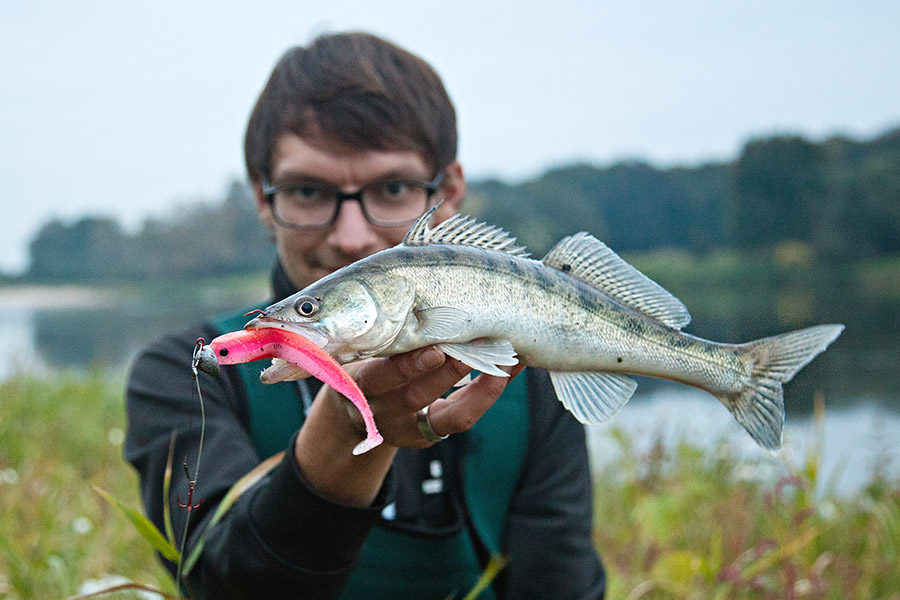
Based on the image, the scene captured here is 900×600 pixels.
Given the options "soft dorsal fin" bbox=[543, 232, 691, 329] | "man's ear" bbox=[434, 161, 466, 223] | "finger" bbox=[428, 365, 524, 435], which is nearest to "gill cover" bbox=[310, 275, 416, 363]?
"finger" bbox=[428, 365, 524, 435]

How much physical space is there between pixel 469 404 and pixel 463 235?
0.48 meters

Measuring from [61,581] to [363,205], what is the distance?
240 cm

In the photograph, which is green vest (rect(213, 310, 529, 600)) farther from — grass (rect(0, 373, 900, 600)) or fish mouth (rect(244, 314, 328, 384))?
fish mouth (rect(244, 314, 328, 384))

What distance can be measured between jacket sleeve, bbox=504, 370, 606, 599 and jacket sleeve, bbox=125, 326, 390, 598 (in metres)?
1.31

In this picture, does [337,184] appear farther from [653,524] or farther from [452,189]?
[653,524]

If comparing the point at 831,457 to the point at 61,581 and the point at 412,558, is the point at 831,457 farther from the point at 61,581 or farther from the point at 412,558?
the point at 61,581

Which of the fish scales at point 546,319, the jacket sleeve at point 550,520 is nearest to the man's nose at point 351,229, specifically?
the jacket sleeve at point 550,520

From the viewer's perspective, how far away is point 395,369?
1.90m

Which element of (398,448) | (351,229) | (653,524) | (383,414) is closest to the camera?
(383,414)

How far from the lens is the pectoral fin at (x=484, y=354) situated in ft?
5.98

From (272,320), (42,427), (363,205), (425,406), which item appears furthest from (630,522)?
(42,427)

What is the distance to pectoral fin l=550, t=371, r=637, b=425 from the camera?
2.03m

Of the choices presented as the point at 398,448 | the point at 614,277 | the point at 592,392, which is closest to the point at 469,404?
the point at 592,392

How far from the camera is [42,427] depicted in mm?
7840
